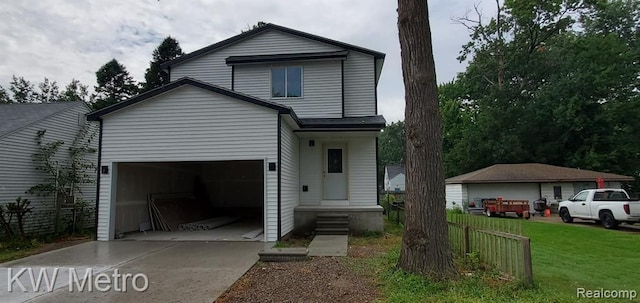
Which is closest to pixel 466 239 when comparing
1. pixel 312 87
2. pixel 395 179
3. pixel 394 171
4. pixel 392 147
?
pixel 312 87

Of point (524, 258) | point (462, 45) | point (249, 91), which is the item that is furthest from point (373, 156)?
point (462, 45)

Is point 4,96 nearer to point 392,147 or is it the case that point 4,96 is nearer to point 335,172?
point 335,172

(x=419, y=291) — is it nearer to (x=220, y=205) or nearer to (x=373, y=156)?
(x=373, y=156)

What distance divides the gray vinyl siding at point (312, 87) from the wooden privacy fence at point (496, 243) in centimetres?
612

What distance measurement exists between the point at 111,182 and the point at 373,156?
25.0 feet

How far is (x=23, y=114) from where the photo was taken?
12.4 metres

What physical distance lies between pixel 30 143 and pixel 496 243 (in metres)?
13.0

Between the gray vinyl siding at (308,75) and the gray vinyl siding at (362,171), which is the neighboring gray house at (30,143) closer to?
the gray vinyl siding at (308,75)

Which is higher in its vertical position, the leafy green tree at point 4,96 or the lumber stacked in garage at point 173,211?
the leafy green tree at point 4,96

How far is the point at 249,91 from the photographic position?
505 inches

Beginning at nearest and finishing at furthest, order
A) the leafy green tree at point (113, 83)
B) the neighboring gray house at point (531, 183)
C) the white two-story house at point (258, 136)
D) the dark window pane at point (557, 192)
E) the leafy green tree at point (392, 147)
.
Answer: the white two-story house at point (258, 136) → the neighboring gray house at point (531, 183) → the dark window pane at point (557, 192) → the leafy green tree at point (113, 83) → the leafy green tree at point (392, 147)

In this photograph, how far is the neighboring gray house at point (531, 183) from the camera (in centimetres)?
2175

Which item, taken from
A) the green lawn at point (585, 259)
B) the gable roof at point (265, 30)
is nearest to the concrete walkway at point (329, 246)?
the green lawn at point (585, 259)

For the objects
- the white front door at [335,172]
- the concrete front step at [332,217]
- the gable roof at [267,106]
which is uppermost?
the gable roof at [267,106]
